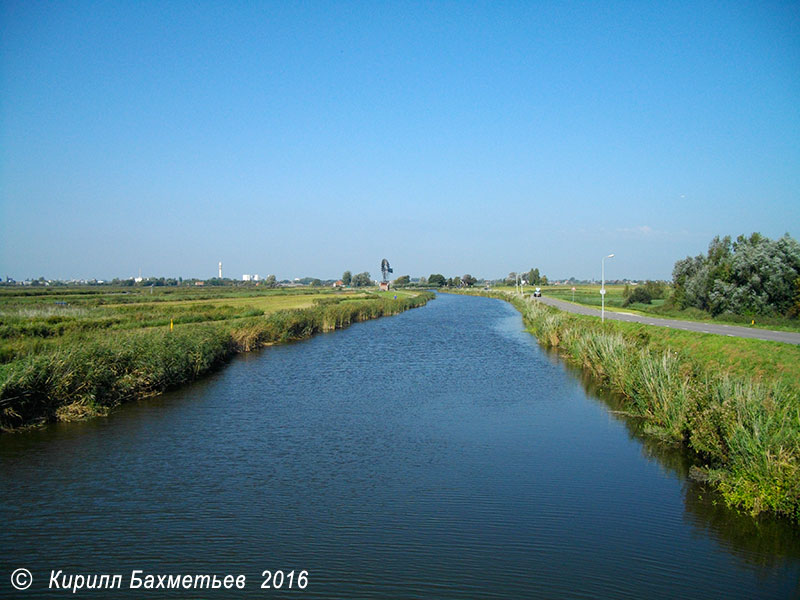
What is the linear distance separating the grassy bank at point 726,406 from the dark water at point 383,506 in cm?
53

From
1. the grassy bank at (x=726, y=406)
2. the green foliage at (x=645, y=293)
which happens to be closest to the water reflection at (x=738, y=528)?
the grassy bank at (x=726, y=406)

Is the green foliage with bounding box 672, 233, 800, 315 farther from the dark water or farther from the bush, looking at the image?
the dark water

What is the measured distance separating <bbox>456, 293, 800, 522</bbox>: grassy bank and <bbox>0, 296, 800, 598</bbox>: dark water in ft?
1.74

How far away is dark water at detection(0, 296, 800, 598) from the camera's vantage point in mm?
7312

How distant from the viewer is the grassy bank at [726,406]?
8523 millimetres

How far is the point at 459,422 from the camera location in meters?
15.3

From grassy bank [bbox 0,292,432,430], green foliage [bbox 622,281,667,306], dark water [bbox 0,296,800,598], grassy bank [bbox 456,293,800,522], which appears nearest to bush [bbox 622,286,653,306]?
green foliage [bbox 622,281,667,306]

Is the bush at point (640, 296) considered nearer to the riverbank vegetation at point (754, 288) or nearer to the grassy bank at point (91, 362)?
the riverbank vegetation at point (754, 288)

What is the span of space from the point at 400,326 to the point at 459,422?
3420cm

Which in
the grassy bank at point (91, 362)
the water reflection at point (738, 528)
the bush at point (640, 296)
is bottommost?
the water reflection at point (738, 528)

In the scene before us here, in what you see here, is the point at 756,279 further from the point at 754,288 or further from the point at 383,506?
the point at 383,506

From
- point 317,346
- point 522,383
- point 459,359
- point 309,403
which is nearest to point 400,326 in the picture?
point 317,346

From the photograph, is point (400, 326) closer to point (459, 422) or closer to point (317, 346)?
point (317, 346)

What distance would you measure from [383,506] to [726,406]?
20.5ft
